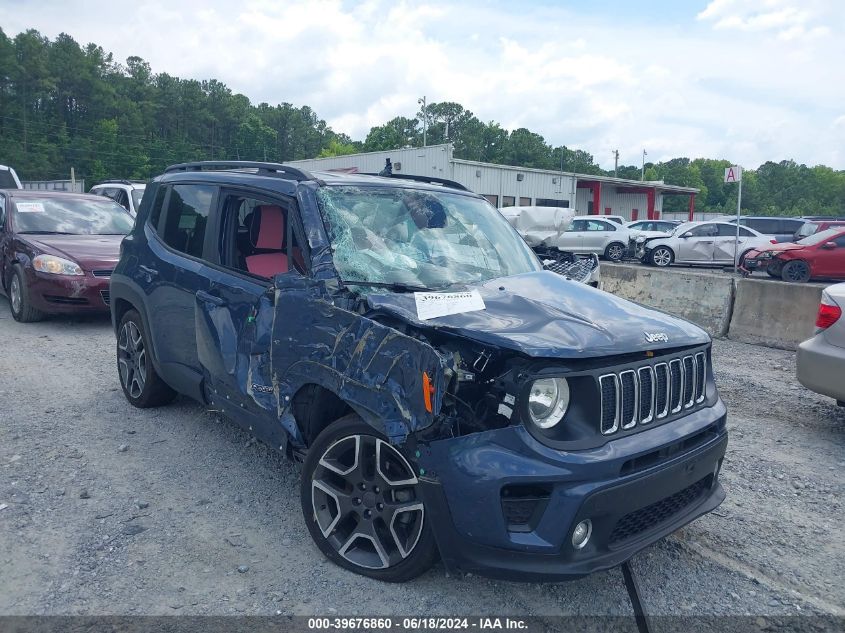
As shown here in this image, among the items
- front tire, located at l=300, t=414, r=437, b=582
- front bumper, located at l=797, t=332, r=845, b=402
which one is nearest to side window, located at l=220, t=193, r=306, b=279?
front tire, located at l=300, t=414, r=437, b=582

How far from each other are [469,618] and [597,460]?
37.7 inches

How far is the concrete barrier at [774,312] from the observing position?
8164mm

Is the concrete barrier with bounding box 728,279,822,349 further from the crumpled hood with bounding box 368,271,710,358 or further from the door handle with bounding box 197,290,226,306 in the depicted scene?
the door handle with bounding box 197,290,226,306

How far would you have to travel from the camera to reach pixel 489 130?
4309 inches

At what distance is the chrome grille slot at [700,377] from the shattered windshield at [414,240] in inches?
44.3

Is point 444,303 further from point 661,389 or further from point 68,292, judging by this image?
point 68,292

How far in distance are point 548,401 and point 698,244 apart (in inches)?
820

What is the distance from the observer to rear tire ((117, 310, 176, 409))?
5.22 metres

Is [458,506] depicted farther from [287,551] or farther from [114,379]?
[114,379]

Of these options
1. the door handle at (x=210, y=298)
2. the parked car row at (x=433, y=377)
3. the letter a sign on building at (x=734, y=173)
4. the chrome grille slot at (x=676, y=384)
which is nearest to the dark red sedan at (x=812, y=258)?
the letter a sign on building at (x=734, y=173)

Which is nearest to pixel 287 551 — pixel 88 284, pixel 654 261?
pixel 88 284

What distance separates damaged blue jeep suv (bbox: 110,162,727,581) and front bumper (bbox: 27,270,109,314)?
4734mm

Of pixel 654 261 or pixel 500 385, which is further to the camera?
pixel 654 261

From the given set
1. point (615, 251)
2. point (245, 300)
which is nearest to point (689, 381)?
point (245, 300)
